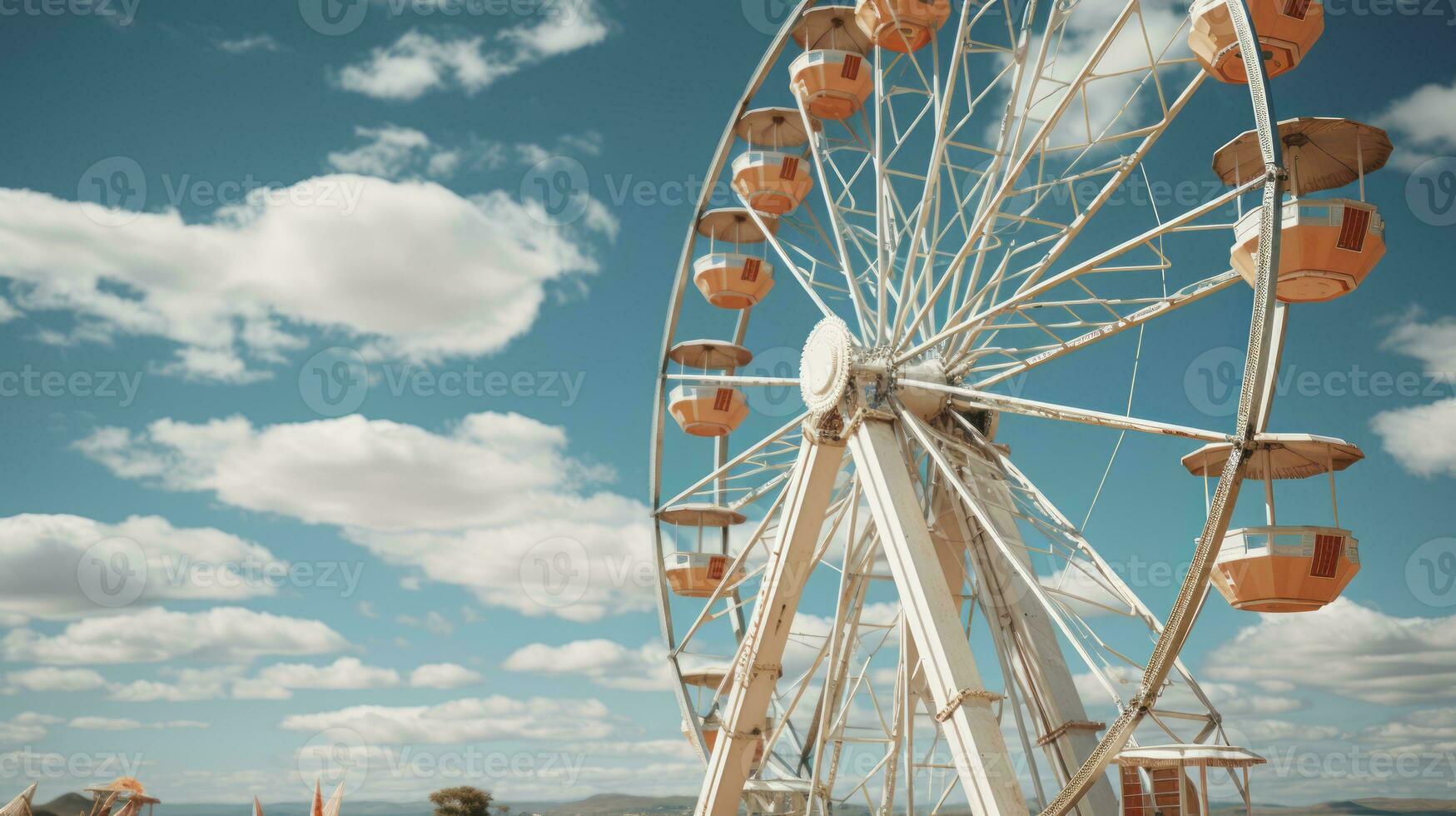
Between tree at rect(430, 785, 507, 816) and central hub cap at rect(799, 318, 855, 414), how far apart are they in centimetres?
2708

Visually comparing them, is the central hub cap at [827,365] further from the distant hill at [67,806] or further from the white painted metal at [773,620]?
the distant hill at [67,806]

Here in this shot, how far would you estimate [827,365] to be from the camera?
50.5 feet

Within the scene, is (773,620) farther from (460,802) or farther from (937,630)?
(460,802)

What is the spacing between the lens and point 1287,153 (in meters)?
12.1

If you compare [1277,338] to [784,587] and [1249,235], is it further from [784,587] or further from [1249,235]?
[784,587]

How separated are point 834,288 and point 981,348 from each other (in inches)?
106

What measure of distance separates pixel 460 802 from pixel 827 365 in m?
27.9

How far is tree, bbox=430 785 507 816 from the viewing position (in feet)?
124

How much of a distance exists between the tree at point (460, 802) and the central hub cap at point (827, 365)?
27.1 metres

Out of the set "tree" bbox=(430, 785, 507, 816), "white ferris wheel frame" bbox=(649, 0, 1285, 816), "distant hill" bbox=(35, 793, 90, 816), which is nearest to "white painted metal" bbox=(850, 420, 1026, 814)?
"white ferris wheel frame" bbox=(649, 0, 1285, 816)

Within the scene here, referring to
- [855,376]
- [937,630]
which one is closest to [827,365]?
[855,376]

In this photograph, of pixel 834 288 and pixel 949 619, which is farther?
pixel 834 288

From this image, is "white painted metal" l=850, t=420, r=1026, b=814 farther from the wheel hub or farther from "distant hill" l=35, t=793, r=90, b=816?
"distant hill" l=35, t=793, r=90, b=816

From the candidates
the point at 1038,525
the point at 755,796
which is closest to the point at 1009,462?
the point at 1038,525
